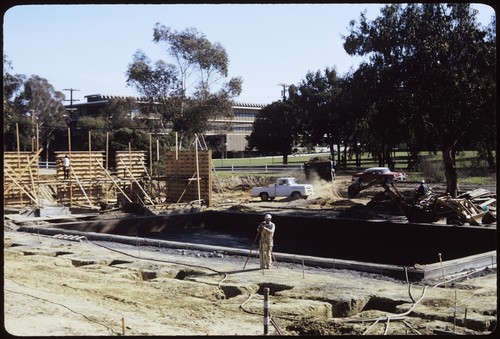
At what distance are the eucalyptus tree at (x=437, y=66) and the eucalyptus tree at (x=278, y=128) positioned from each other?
39449 millimetres

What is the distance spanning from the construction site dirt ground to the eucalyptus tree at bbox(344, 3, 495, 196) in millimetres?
14933

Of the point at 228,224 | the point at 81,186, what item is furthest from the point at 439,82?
the point at 81,186

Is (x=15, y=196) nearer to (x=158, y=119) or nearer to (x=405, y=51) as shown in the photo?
(x=405, y=51)

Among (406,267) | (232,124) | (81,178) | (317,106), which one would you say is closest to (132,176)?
(81,178)

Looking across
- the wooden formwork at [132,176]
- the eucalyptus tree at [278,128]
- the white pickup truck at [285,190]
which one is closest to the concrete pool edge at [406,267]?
the wooden formwork at [132,176]

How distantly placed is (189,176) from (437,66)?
16.0 metres

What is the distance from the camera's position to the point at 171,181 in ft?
131

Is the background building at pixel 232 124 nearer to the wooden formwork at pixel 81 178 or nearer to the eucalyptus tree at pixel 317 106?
the eucalyptus tree at pixel 317 106

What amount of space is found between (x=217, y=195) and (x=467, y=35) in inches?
841

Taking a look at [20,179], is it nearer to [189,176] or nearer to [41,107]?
[189,176]

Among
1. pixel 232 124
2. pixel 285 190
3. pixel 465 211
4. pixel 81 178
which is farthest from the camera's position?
pixel 232 124

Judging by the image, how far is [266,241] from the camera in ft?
59.2

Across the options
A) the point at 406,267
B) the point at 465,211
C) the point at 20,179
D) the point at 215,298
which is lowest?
the point at 215,298

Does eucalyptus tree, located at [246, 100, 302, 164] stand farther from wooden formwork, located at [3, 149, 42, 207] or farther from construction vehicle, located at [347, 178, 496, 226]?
construction vehicle, located at [347, 178, 496, 226]
